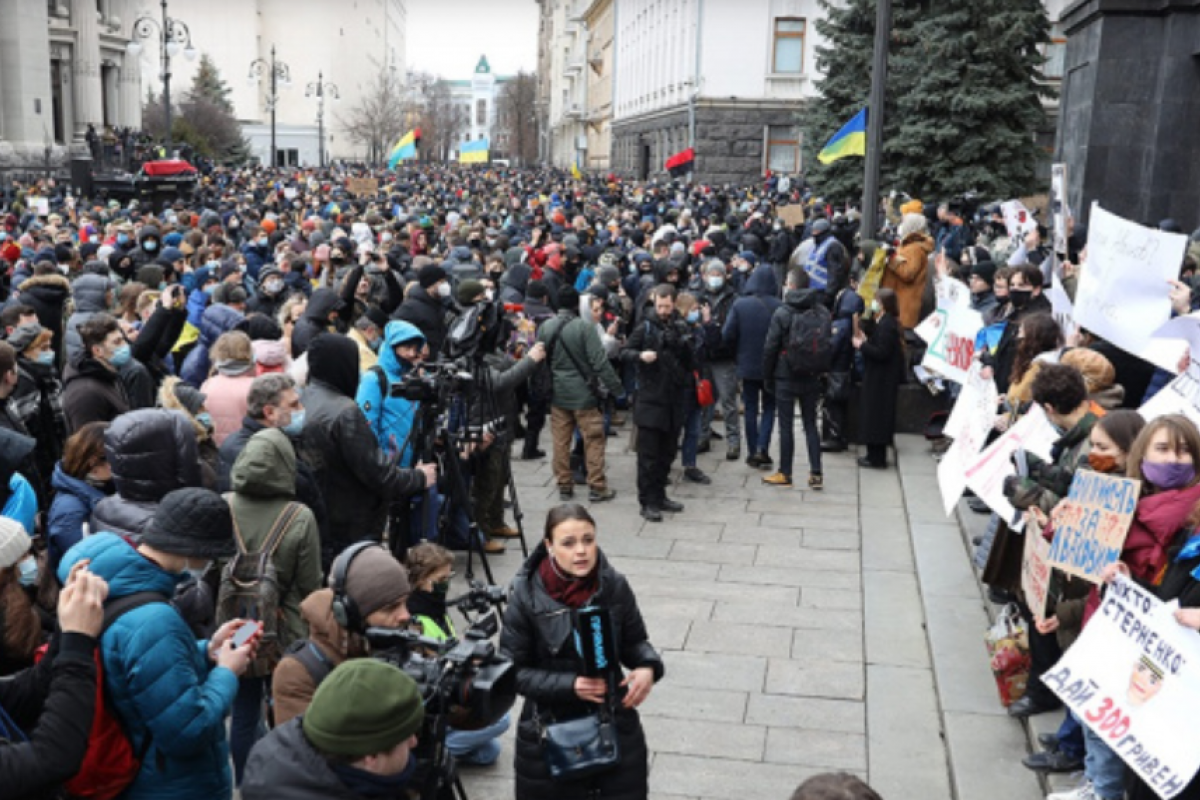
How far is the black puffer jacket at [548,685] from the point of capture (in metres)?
4.30

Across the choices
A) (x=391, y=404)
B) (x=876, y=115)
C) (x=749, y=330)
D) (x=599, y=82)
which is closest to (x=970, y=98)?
(x=876, y=115)

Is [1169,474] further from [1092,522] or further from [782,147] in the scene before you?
[782,147]

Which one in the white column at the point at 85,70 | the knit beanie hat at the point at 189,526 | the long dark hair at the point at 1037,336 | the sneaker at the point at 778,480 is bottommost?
the sneaker at the point at 778,480

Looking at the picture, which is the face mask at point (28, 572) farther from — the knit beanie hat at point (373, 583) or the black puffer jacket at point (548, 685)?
the black puffer jacket at point (548, 685)

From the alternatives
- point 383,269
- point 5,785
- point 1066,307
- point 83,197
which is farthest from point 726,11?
point 5,785

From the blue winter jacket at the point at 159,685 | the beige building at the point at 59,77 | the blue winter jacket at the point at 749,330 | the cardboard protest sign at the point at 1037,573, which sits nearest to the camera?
the blue winter jacket at the point at 159,685

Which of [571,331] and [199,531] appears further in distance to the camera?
Answer: [571,331]

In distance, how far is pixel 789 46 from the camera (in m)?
45.1

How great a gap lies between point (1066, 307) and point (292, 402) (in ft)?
16.5

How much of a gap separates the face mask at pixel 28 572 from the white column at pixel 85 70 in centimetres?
5937

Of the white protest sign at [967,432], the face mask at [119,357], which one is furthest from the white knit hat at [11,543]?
the white protest sign at [967,432]

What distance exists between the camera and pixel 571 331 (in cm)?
1001

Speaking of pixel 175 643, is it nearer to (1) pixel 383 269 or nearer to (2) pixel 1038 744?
(2) pixel 1038 744

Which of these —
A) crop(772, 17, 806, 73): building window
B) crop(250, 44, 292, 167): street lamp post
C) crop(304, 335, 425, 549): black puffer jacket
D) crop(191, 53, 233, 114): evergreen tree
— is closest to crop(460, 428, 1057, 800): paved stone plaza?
crop(304, 335, 425, 549): black puffer jacket
